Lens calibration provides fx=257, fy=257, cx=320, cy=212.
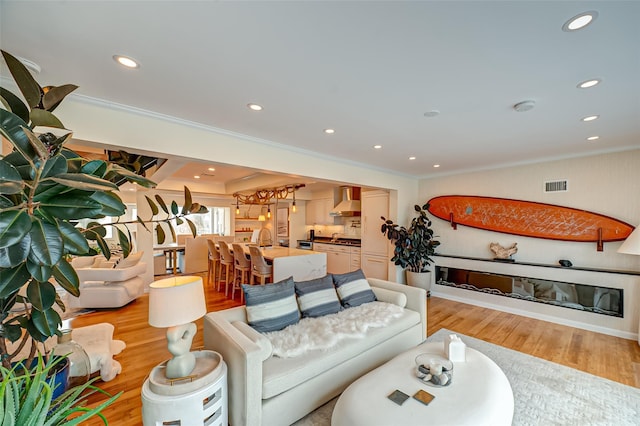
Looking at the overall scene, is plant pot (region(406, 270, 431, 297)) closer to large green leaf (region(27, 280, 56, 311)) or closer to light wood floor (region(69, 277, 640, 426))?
light wood floor (region(69, 277, 640, 426))

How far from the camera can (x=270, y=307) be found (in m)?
2.55

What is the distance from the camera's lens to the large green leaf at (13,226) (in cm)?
70

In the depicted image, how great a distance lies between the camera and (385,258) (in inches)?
229

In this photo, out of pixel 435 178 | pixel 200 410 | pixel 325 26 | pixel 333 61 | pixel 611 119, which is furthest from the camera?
pixel 435 178

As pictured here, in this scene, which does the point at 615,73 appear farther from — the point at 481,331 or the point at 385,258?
the point at 385,258

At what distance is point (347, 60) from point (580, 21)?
128 centimetres

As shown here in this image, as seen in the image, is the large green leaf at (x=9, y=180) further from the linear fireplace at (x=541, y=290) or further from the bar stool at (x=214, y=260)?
the linear fireplace at (x=541, y=290)

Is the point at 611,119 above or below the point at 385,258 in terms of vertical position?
above

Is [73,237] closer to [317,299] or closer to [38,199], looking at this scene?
[38,199]

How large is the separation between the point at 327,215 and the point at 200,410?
6.69 meters

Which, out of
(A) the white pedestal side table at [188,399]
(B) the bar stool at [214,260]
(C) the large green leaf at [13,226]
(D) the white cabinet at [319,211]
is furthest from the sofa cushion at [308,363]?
(D) the white cabinet at [319,211]

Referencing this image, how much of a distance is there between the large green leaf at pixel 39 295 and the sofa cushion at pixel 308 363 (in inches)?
52.3

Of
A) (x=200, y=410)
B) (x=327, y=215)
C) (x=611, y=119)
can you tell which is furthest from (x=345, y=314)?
(x=327, y=215)

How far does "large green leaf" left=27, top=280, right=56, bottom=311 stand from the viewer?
3.45 ft
